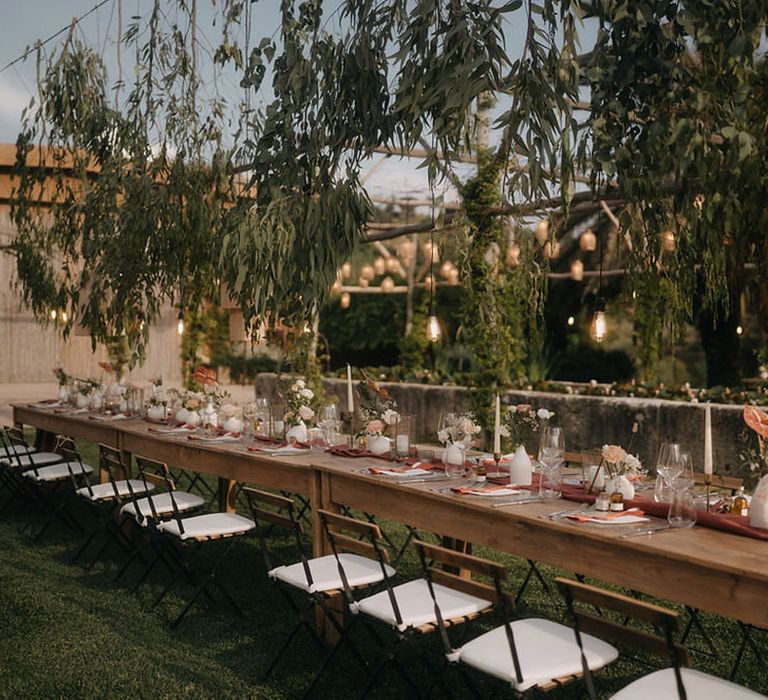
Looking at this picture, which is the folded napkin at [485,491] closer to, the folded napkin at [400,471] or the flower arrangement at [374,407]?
the folded napkin at [400,471]

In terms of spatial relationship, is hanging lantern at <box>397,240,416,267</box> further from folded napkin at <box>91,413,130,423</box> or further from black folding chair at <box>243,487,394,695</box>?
black folding chair at <box>243,487,394,695</box>

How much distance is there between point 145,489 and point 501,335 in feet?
14.3

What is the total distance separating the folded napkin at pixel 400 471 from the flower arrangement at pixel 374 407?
0.47 meters

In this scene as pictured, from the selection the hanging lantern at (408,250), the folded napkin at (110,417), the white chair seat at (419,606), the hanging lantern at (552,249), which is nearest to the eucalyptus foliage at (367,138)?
the hanging lantern at (552,249)

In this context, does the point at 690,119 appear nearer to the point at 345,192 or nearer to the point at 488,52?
the point at 488,52

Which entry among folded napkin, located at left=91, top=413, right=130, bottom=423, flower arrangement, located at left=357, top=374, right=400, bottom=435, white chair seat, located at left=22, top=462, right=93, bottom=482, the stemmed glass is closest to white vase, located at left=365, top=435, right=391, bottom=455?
flower arrangement, located at left=357, top=374, right=400, bottom=435

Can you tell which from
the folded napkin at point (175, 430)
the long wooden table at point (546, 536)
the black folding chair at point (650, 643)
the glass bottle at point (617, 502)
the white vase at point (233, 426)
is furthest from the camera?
the folded napkin at point (175, 430)

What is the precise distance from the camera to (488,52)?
3016 millimetres

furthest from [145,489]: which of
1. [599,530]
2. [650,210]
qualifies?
[650,210]

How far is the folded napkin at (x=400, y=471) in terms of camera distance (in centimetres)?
402

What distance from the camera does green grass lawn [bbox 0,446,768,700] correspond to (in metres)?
3.56

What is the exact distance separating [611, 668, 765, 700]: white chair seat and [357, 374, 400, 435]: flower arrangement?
89.0 inches

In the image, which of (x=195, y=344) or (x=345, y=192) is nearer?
(x=345, y=192)

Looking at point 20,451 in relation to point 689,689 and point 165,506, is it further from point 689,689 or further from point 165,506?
point 689,689
